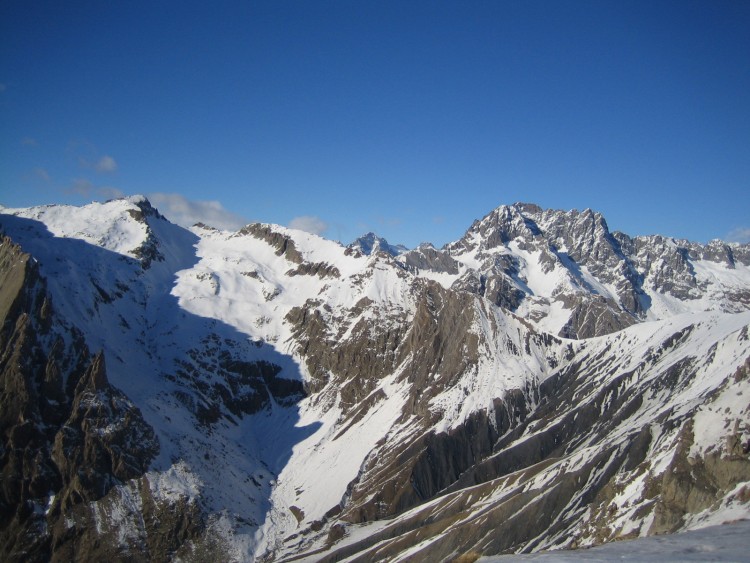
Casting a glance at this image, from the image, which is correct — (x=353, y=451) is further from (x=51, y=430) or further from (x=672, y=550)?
(x=672, y=550)

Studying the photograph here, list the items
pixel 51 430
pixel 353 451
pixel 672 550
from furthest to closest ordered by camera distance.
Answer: pixel 353 451, pixel 51 430, pixel 672 550

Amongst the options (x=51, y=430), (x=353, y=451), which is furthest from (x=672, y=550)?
(x=353, y=451)

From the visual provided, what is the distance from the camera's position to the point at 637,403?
149 m

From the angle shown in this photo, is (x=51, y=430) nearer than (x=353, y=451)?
Yes

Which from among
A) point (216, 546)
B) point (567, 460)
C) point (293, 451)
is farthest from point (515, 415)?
point (216, 546)

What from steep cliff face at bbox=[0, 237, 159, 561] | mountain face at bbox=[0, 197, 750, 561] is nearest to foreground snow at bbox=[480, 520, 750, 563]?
mountain face at bbox=[0, 197, 750, 561]

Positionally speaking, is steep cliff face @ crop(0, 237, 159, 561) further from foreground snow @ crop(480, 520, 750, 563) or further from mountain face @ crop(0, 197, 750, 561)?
foreground snow @ crop(480, 520, 750, 563)

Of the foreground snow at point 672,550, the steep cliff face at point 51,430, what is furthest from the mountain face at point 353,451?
the foreground snow at point 672,550

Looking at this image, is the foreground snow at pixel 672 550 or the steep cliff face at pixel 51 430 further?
the steep cliff face at pixel 51 430

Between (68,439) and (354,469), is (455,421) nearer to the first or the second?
(354,469)

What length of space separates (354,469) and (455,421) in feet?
116

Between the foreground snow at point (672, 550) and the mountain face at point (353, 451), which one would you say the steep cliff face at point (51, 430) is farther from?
the foreground snow at point (672, 550)

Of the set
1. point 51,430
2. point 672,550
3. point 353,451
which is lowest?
point 353,451

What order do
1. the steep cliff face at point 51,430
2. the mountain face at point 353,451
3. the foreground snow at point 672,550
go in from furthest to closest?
the steep cliff face at point 51,430
the mountain face at point 353,451
the foreground snow at point 672,550
